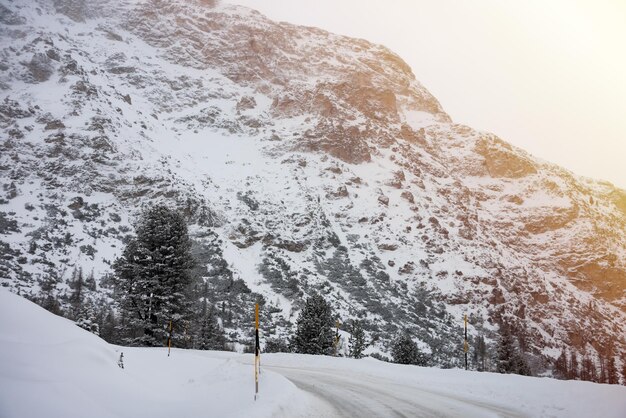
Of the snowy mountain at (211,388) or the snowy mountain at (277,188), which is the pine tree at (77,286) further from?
the snowy mountain at (211,388)

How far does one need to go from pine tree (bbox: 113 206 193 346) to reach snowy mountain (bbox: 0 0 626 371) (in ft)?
160

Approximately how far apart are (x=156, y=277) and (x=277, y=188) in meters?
94.8

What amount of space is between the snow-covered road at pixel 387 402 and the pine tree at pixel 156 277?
41.1 feet

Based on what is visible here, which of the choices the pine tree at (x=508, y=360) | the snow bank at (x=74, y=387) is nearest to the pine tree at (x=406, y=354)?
the pine tree at (x=508, y=360)

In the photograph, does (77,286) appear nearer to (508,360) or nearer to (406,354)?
(406,354)

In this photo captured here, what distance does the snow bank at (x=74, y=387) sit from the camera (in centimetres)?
470

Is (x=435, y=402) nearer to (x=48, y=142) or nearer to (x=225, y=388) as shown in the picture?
(x=225, y=388)

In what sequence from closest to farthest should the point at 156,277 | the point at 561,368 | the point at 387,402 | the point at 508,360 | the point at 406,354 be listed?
1. the point at 387,402
2. the point at 156,277
3. the point at 508,360
4. the point at 406,354
5. the point at 561,368

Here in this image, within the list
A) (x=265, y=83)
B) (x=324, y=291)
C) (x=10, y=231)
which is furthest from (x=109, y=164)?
(x=265, y=83)

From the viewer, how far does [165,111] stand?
133m

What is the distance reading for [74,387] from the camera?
5.42m

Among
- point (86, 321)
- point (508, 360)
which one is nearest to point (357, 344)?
point (508, 360)

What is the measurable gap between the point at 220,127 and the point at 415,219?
65859mm

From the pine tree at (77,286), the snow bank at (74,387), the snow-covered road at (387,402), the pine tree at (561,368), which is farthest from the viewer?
the pine tree at (561,368)
